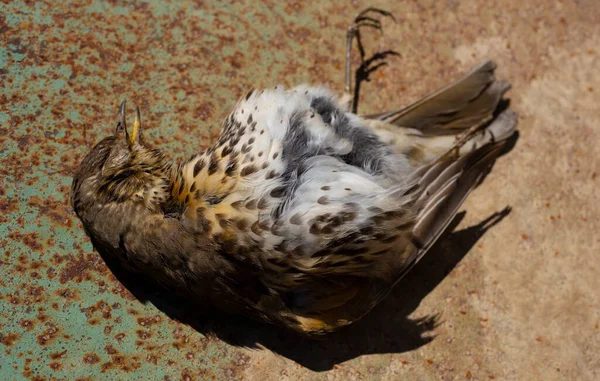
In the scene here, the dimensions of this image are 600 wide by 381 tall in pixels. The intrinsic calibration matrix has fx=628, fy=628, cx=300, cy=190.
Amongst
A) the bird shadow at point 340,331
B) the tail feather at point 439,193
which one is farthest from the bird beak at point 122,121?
the tail feather at point 439,193

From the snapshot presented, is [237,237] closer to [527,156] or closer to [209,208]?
[209,208]

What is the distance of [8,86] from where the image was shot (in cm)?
257

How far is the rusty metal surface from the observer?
236 cm

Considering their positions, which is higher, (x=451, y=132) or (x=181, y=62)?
(x=451, y=132)

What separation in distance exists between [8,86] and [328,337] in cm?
166

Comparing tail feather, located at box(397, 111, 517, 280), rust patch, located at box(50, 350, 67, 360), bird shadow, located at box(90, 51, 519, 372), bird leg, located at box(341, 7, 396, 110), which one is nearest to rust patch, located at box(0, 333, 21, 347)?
rust patch, located at box(50, 350, 67, 360)

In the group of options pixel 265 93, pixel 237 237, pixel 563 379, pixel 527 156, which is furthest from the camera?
pixel 527 156

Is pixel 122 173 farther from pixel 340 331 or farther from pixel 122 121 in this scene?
pixel 340 331

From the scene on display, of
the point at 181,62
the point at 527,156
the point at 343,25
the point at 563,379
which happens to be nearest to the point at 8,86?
the point at 181,62

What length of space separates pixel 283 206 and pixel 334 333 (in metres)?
0.66

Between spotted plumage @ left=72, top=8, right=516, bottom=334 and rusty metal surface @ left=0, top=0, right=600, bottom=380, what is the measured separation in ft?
0.62

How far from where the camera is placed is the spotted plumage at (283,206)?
218 centimetres

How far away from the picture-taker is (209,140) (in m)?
2.75

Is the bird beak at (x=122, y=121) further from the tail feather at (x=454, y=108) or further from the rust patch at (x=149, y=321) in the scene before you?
the tail feather at (x=454, y=108)
